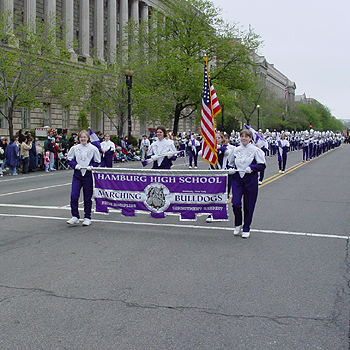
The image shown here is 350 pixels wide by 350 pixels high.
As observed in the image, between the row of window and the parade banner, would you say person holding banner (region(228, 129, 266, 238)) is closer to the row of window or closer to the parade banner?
the parade banner

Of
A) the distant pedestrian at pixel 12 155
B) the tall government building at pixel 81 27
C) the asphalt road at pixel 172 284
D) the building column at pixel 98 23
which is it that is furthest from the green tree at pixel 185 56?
the asphalt road at pixel 172 284

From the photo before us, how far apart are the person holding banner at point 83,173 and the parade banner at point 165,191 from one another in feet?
0.72

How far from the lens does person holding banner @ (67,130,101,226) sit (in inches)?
361

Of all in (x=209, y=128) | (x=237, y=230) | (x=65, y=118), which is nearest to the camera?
(x=237, y=230)

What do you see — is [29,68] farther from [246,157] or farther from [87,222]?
[246,157]

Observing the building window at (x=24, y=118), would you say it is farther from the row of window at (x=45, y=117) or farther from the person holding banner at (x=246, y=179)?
the person holding banner at (x=246, y=179)

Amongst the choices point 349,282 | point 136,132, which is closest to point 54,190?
point 349,282

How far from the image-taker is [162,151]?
10.8m

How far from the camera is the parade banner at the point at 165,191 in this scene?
891 centimetres

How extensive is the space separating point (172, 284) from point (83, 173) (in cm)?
430

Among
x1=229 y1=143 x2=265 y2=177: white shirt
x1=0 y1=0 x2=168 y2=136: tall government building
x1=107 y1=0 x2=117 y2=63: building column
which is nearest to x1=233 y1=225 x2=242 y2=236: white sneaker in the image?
x1=229 y1=143 x2=265 y2=177: white shirt

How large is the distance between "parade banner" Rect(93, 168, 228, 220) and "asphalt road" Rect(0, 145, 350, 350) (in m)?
0.35

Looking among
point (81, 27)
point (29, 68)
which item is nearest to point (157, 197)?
point (29, 68)

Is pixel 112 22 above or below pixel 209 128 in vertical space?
above
